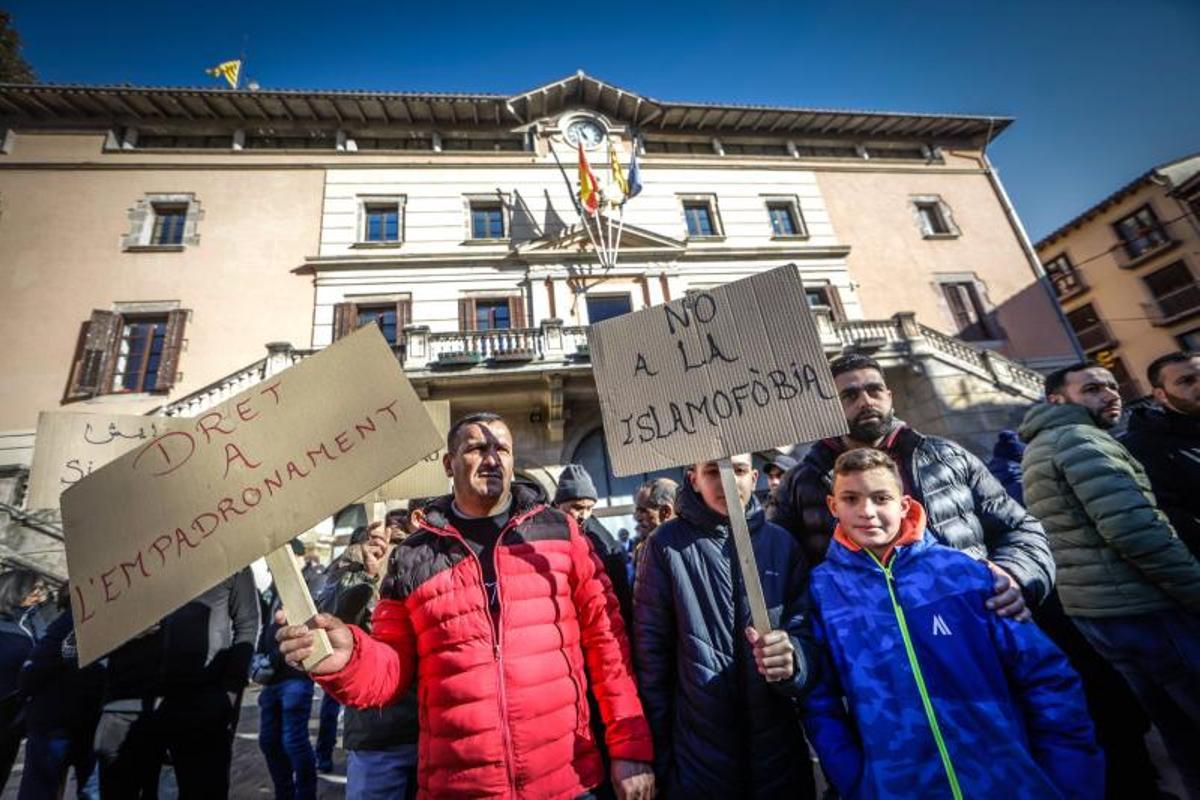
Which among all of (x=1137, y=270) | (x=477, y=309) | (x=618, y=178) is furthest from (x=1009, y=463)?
(x=1137, y=270)

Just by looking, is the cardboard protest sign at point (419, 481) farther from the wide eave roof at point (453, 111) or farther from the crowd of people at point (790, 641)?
the wide eave roof at point (453, 111)

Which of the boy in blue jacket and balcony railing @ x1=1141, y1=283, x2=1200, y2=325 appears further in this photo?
balcony railing @ x1=1141, y1=283, x2=1200, y2=325

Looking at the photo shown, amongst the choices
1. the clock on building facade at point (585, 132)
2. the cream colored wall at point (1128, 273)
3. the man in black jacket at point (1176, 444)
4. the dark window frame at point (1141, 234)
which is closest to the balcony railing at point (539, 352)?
the man in black jacket at point (1176, 444)

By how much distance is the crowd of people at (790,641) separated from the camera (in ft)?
4.98

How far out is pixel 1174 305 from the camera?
20.4 metres

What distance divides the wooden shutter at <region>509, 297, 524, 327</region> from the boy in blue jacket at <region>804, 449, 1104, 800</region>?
10.6 meters

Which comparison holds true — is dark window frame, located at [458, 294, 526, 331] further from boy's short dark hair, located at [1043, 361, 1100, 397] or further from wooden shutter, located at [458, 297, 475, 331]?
boy's short dark hair, located at [1043, 361, 1100, 397]

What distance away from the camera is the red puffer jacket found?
5.12 feet

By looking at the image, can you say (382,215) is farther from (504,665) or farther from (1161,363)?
(1161,363)

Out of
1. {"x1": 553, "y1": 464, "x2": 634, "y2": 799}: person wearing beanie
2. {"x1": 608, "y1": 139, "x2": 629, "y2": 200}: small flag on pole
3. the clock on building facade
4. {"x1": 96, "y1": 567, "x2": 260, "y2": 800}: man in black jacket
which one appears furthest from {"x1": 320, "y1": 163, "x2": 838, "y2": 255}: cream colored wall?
{"x1": 96, "y1": 567, "x2": 260, "y2": 800}: man in black jacket

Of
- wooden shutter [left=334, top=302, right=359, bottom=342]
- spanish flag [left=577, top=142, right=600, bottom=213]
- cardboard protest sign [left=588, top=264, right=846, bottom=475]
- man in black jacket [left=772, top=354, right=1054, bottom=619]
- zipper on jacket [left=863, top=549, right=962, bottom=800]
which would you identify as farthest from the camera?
spanish flag [left=577, top=142, right=600, bottom=213]

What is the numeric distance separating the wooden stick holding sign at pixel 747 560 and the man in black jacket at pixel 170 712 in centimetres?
269

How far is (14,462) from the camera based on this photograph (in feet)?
30.6

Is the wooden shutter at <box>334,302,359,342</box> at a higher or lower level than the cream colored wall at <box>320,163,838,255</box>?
lower
